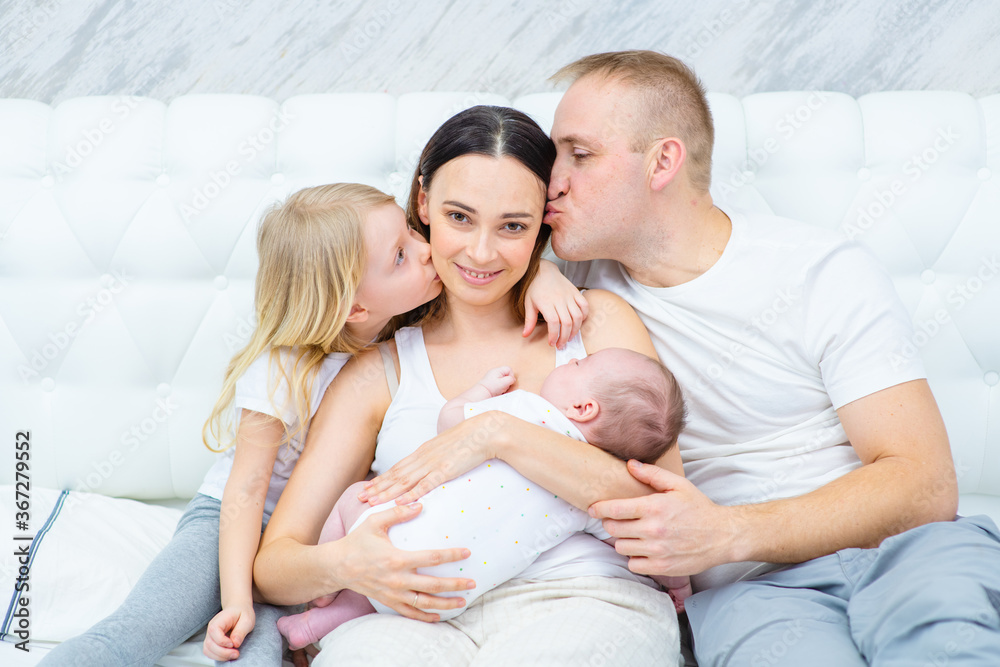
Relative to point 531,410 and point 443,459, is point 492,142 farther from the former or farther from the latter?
point 443,459

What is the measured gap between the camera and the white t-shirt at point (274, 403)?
1606 millimetres

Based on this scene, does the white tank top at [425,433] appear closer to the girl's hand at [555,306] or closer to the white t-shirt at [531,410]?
the girl's hand at [555,306]

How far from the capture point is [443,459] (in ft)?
4.62

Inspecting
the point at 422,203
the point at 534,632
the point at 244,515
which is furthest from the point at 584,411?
the point at 244,515

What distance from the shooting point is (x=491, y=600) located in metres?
1.46

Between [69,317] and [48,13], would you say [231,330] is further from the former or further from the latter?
[48,13]

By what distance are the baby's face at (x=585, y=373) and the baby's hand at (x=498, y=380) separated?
0.09 metres

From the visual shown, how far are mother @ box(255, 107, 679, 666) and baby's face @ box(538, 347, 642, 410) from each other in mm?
105

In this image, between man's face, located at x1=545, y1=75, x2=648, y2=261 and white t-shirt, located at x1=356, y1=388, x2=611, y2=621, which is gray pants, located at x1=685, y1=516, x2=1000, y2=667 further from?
man's face, located at x1=545, y1=75, x2=648, y2=261

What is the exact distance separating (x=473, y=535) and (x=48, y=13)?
2034 mm

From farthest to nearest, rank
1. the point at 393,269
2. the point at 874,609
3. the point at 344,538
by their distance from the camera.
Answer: the point at 393,269, the point at 344,538, the point at 874,609

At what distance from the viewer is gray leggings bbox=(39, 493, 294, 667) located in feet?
4.43

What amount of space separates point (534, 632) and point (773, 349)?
82 cm

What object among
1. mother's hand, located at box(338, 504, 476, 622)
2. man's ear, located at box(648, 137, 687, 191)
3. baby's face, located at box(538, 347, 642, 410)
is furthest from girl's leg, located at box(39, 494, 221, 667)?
man's ear, located at box(648, 137, 687, 191)
